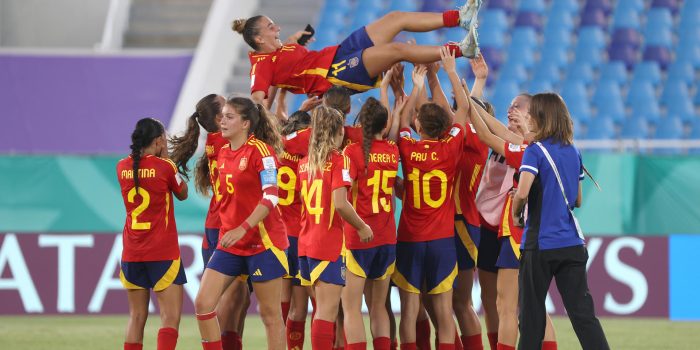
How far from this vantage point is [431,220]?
328 inches

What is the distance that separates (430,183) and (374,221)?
1.64ft

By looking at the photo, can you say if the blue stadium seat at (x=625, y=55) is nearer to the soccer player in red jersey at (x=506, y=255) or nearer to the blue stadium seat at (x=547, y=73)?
the blue stadium seat at (x=547, y=73)

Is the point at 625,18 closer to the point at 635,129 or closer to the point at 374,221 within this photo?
the point at 635,129

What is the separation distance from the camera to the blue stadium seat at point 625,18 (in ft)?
66.0

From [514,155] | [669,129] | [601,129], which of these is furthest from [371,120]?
[669,129]

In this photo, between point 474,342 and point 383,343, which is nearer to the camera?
point 383,343

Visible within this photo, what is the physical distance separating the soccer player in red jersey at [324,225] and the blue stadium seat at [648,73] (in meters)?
12.9

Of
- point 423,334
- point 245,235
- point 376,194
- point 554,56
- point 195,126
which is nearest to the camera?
point 245,235

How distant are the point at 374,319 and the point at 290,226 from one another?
106cm

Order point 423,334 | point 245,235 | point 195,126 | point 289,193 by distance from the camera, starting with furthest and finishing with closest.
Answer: point 423,334, point 289,193, point 195,126, point 245,235

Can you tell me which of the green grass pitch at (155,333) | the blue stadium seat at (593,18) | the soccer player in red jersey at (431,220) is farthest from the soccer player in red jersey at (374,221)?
the blue stadium seat at (593,18)

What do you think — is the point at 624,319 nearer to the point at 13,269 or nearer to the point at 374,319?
the point at 374,319

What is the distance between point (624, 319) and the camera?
1280 cm

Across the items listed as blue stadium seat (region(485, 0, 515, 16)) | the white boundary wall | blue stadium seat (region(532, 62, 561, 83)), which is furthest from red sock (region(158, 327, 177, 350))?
blue stadium seat (region(485, 0, 515, 16))
